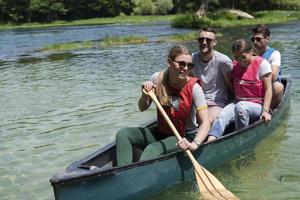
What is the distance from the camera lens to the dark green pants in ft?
19.1

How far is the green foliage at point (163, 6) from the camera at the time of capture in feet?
242

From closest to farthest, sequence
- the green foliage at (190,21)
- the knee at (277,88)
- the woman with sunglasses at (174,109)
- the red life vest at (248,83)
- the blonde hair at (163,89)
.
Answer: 1. the woman with sunglasses at (174,109)
2. the blonde hair at (163,89)
3. the red life vest at (248,83)
4. the knee at (277,88)
5. the green foliage at (190,21)

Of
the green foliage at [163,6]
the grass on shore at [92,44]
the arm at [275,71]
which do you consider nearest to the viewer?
the arm at [275,71]

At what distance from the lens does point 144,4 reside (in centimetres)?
7488

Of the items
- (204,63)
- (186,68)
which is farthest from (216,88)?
(186,68)

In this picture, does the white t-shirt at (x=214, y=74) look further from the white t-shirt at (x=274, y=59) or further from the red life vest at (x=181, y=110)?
the red life vest at (x=181, y=110)

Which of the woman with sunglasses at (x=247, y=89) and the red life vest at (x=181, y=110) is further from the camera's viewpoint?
the woman with sunglasses at (x=247, y=89)

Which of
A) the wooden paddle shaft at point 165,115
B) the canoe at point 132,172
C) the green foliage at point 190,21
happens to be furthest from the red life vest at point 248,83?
the green foliage at point 190,21

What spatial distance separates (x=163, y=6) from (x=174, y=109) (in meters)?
69.2

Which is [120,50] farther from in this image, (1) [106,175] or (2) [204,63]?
(1) [106,175]

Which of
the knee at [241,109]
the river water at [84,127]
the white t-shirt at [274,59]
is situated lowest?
the river water at [84,127]

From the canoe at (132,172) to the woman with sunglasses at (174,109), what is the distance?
0.19 meters

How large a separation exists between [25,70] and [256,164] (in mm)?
14925

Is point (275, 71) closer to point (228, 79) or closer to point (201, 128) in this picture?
point (228, 79)
